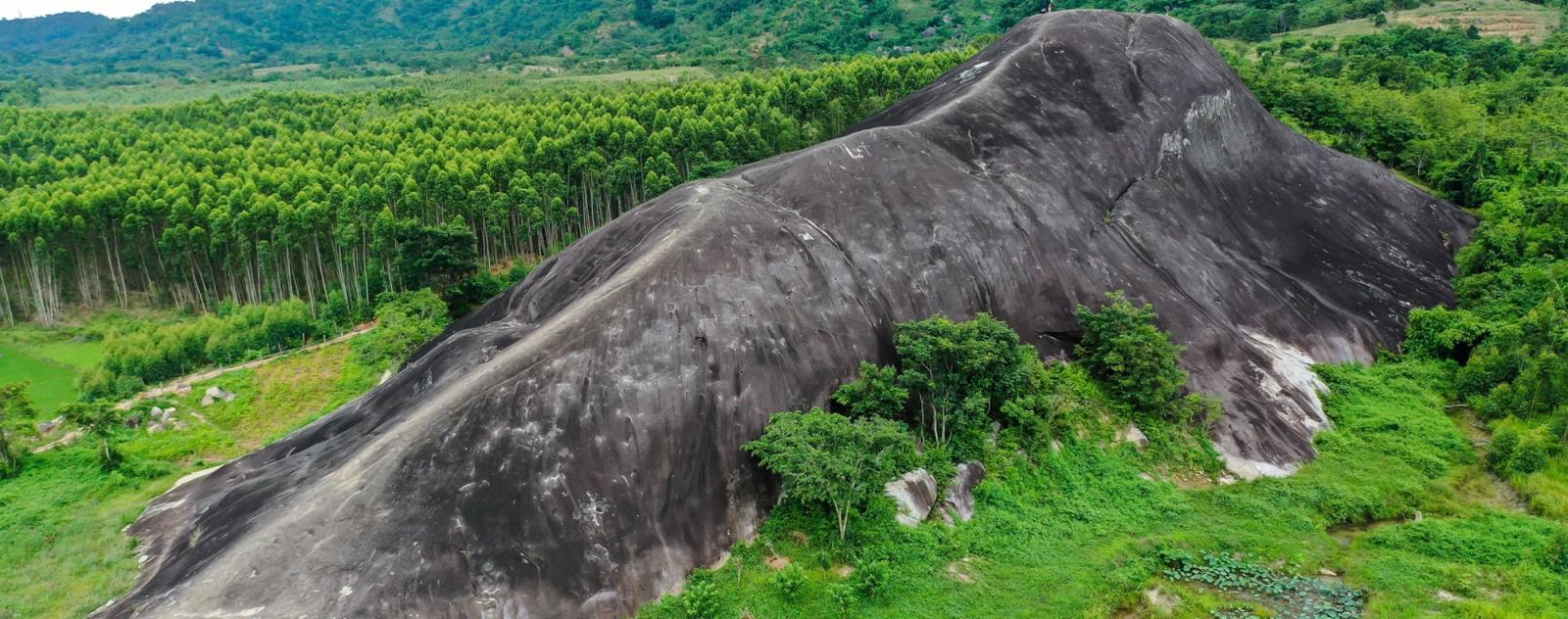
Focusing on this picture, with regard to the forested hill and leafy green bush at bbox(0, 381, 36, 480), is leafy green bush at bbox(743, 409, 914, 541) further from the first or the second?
the forested hill

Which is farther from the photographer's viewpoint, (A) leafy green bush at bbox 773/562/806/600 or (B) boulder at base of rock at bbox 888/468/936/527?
(B) boulder at base of rock at bbox 888/468/936/527

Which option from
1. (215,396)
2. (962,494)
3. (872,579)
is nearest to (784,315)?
(962,494)

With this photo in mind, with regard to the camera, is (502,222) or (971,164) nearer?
(971,164)

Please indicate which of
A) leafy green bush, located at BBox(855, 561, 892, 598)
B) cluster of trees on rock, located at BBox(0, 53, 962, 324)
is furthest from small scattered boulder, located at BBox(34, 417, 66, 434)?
leafy green bush, located at BBox(855, 561, 892, 598)

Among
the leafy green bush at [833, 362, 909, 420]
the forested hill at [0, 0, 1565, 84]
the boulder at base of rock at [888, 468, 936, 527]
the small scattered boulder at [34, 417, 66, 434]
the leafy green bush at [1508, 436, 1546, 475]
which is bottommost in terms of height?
the leafy green bush at [1508, 436, 1546, 475]

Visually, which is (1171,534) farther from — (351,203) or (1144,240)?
(351,203)

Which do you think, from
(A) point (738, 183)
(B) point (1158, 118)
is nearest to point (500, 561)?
(A) point (738, 183)
